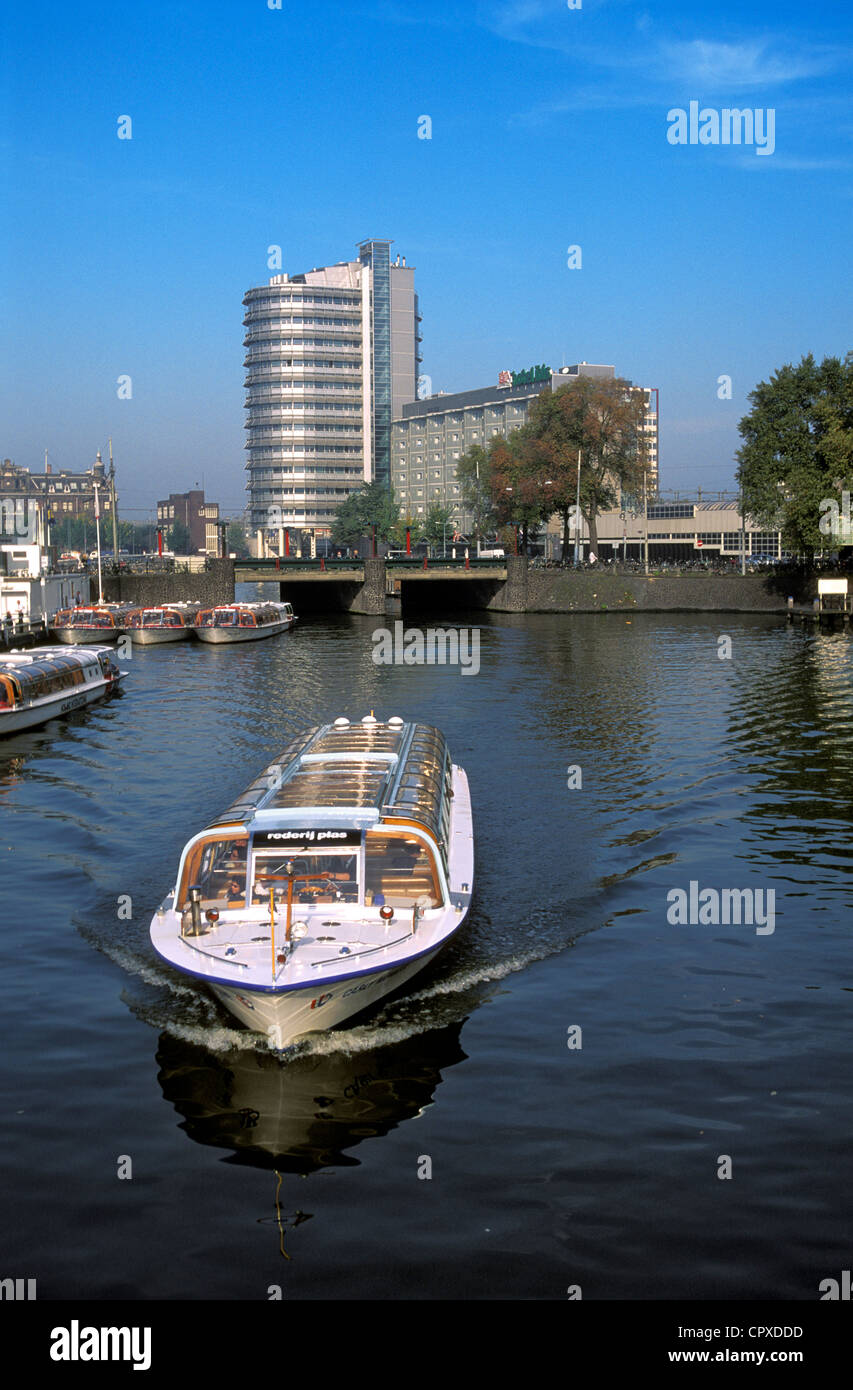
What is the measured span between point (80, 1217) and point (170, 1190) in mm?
938

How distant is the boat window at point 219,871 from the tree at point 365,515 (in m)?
166

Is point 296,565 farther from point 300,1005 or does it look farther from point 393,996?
point 300,1005

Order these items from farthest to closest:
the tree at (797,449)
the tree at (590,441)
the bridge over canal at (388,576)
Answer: the tree at (590,441), the bridge over canal at (388,576), the tree at (797,449)

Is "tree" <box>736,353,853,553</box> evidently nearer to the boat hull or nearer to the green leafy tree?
the boat hull

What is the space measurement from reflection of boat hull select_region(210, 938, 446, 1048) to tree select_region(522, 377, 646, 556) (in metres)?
99.2

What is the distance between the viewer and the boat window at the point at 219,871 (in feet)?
60.2

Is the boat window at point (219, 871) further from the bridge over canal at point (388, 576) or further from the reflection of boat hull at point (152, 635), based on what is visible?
the bridge over canal at point (388, 576)

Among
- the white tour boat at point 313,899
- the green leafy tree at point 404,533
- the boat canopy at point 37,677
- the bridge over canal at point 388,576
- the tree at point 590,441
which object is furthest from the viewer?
the green leafy tree at point 404,533

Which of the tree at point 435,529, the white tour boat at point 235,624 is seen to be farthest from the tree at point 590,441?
the tree at point 435,529

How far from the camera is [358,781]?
21297 millimetres

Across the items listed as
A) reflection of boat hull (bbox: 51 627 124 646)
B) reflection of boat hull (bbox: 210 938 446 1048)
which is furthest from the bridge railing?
reflection of boat hull (bbox: 210 938 446 1048)

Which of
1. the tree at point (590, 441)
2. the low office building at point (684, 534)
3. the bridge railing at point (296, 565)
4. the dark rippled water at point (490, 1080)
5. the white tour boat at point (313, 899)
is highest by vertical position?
the tree at point (590, 441)

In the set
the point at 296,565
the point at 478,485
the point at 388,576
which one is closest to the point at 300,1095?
the point at 388,576

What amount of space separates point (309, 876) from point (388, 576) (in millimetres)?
89819
